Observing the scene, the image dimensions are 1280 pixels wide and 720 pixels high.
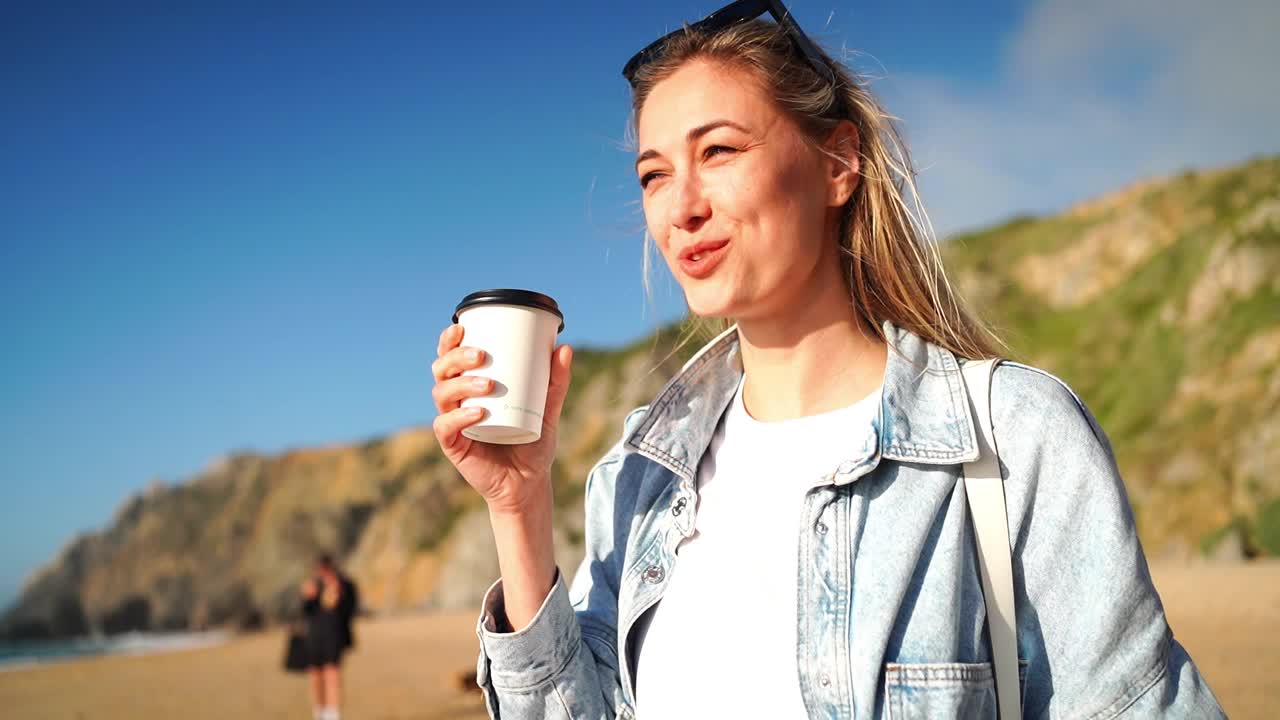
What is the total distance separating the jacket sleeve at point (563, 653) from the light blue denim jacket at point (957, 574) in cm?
19

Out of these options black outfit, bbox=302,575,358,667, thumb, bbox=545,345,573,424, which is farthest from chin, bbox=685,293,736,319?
black outfit, bbox=302,575,358,667

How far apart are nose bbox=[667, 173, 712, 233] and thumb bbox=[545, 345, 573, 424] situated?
0.40 meters

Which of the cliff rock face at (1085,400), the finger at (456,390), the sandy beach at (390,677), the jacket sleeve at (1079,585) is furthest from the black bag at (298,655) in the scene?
the jacket sleeve at (1079,585)

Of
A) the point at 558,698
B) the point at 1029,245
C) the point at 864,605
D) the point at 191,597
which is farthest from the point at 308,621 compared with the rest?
the point at 191,597

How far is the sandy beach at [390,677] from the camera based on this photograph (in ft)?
37.6

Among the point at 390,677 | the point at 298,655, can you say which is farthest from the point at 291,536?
the point at 298,655

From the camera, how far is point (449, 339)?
2.32 m

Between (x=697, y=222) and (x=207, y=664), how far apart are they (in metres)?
25.8

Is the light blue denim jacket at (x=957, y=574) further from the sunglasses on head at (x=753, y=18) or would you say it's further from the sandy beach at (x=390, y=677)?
the sandy beach at (x=390, y=677)

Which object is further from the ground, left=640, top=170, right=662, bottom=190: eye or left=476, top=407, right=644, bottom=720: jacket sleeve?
left=640, top=170, right=662, bottom=190: eye

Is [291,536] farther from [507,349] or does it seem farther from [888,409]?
[888,409]

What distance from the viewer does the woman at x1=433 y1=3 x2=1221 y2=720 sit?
195cm

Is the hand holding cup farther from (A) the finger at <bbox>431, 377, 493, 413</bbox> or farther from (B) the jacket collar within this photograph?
(B) the jacket collar

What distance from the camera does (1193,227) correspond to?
110 ft
